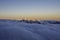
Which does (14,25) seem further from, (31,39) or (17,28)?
(31,39)

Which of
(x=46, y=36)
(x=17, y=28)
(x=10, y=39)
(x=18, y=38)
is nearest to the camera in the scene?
(x=10, y=39)

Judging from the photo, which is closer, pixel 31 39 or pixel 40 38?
pixel 31 39

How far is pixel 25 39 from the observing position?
500 cm

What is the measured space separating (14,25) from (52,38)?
8.10 ft

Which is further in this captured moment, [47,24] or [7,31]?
[47,24]

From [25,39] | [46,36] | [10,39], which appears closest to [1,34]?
[10,39]

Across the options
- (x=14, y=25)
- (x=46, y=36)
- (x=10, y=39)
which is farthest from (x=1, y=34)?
(x=46, y=36)

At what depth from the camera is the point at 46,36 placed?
5543 millimetres

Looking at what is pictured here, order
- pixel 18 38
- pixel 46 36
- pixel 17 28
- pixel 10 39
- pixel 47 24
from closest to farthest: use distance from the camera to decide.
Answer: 1. pixel 10 39
2. pixel 18 38
3. pixel 46 36
4. pixel 17 28
5. pixel 47 24

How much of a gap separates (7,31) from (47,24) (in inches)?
107

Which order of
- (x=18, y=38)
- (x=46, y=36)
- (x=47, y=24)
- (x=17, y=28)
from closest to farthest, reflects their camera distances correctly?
(x=18, y=38)
(x=46, y=36)
(x=17, y=28)
(x=47, y=24)

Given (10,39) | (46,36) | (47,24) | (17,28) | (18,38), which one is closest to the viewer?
(10,39)

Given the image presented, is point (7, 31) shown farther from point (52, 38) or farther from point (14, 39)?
point (52, 38)

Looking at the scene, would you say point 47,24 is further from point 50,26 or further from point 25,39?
point 25,39
